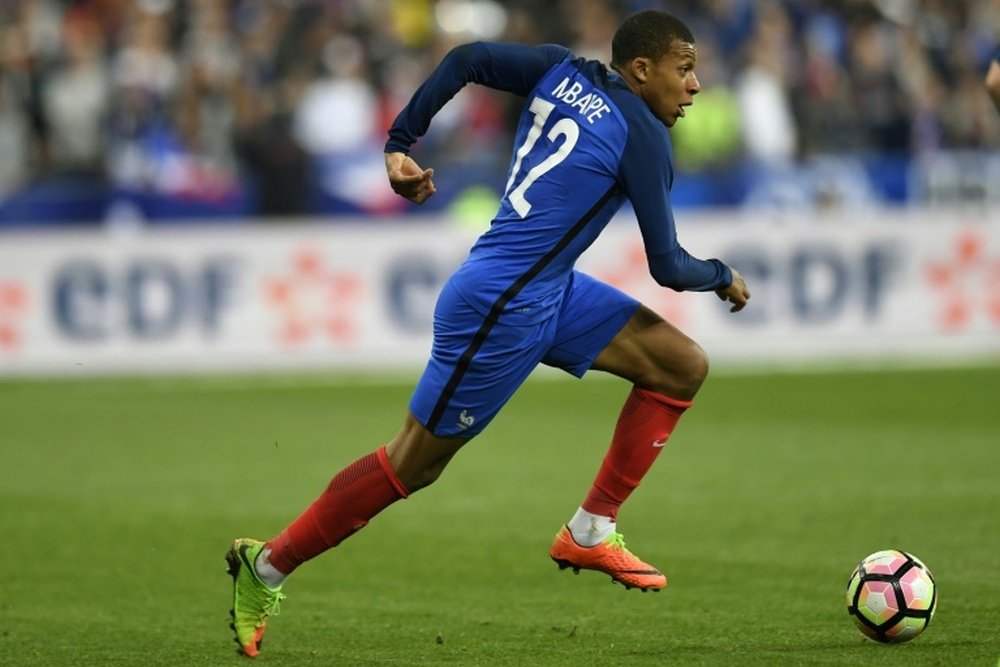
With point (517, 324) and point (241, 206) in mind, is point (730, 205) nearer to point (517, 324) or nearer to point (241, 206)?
point (241, 206)

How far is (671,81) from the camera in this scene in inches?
237

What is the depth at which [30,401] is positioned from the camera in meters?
14.4

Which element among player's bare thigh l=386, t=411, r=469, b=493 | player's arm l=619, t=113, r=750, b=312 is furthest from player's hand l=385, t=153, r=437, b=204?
player's bare thigh l=386, t=411, r=469, b=493

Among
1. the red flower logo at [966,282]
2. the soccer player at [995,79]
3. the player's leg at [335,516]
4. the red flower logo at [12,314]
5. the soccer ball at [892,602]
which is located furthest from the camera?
the red flower logo at [966,282]

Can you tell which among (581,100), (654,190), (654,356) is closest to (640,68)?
(581,100)

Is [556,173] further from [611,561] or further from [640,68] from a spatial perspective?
[611,561]

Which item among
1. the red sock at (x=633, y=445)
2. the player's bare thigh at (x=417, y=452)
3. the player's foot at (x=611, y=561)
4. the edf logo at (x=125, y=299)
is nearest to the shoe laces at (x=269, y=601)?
the player's bare thigh at (x=417, y=452)

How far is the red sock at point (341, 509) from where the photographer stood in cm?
614

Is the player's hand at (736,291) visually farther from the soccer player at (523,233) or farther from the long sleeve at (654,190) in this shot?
the long sleeve at (654,190)

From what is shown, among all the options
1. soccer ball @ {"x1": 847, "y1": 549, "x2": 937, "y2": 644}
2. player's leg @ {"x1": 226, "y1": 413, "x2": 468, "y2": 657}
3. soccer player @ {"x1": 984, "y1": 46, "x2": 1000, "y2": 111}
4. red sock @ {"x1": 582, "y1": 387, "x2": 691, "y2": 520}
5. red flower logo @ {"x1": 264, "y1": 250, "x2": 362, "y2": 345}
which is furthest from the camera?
red flower logo @ {"x1": 264, "y1": 250, "x2": 362, "y2": 345}

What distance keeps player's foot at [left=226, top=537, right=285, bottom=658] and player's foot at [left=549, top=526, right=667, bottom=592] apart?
1.07 meters

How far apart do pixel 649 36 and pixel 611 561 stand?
1906 millimetres

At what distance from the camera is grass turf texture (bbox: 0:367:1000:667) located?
20.8 ft

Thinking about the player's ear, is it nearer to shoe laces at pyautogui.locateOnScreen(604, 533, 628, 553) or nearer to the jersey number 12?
the jersey number 12
